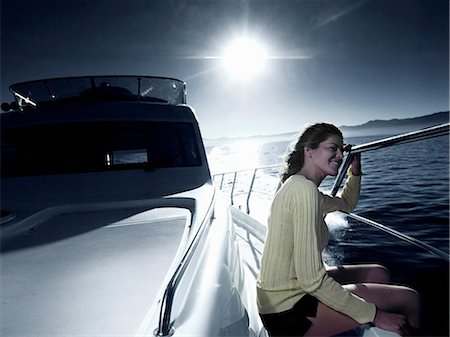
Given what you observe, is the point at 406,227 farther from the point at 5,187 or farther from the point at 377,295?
the point at 5,187

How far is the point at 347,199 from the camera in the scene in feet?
6.94

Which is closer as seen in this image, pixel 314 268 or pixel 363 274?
pixel 314 268

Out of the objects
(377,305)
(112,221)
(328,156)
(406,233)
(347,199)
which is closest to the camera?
(377,305)

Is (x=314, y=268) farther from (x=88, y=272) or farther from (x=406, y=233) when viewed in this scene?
(x=406, y=233)

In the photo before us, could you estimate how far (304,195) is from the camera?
A: 1249 mm

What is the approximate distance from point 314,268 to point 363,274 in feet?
2.76

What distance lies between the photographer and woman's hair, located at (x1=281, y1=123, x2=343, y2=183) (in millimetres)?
1559

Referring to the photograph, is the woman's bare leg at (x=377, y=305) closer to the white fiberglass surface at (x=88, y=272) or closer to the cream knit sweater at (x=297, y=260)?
the cream knit sweater at (x=297, y=260)

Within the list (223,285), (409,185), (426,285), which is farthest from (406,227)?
(223,285)

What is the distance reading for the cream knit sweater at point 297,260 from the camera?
1.20 metres

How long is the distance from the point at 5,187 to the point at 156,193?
4.15 feet

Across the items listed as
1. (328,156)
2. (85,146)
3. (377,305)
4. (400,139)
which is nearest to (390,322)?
(377,305)

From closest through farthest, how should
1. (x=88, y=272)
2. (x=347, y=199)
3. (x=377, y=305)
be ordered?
(x=88, y=272) < (x=377, y=305) < (x=347, y=199)

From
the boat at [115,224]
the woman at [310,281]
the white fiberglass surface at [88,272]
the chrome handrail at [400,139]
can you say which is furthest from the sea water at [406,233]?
the white fiberglass surface at [88,272]
